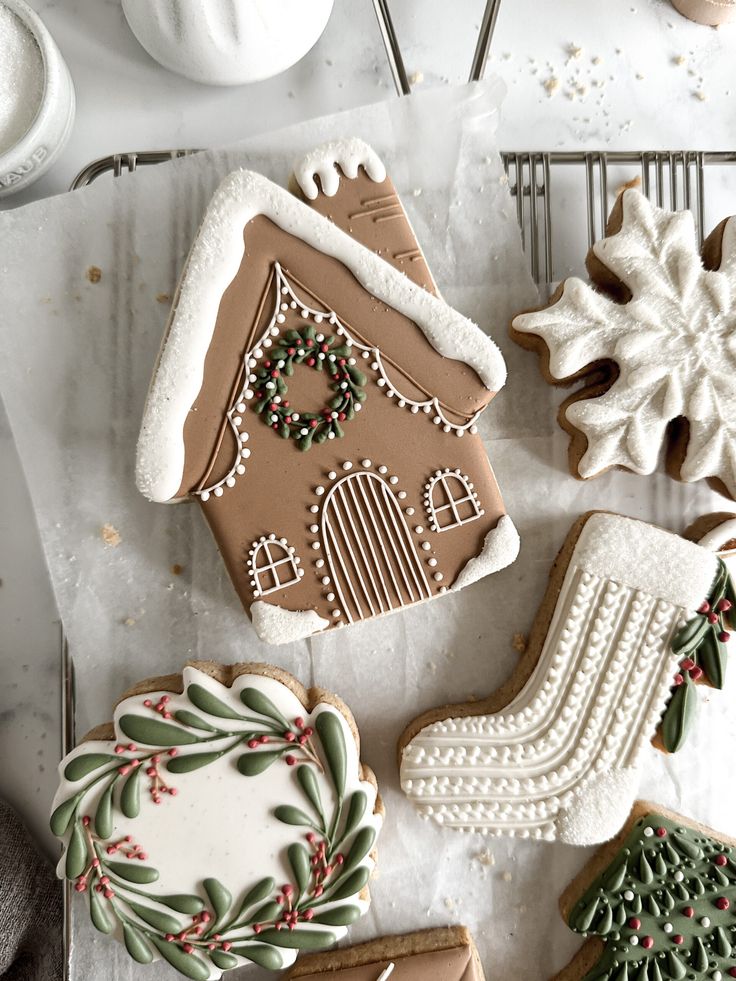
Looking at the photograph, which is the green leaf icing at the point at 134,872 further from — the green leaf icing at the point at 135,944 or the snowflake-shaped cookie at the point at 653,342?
the snowflake-shaped cookie at the point at 653,342

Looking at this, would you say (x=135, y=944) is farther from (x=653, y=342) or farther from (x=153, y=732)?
(x=653, y=342)

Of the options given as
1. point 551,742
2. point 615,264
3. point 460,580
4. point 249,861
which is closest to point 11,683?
point 249,861

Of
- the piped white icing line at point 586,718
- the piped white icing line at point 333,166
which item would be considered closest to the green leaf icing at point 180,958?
the piped white icing line at point 586,718

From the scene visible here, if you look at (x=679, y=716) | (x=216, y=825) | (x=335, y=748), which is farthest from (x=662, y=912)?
(x=216, y=825)

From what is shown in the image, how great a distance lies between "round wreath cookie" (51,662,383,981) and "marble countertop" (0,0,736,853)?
294mm

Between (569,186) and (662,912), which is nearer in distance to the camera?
(662,912)

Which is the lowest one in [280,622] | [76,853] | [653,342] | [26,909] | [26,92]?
[26,909]

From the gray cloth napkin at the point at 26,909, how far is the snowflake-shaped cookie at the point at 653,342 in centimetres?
131

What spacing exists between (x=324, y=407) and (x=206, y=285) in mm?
289

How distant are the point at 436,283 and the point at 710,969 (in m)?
1.38

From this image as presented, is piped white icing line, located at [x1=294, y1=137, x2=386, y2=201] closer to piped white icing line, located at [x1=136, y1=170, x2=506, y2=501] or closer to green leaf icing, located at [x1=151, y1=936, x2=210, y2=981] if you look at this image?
piped white icing line, located at [x1=136, y1=170, x2=506, y2=501]

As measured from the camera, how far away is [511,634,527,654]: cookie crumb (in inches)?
64.1

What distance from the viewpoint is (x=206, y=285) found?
141cm

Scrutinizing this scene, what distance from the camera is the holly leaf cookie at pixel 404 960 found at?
1519mm
